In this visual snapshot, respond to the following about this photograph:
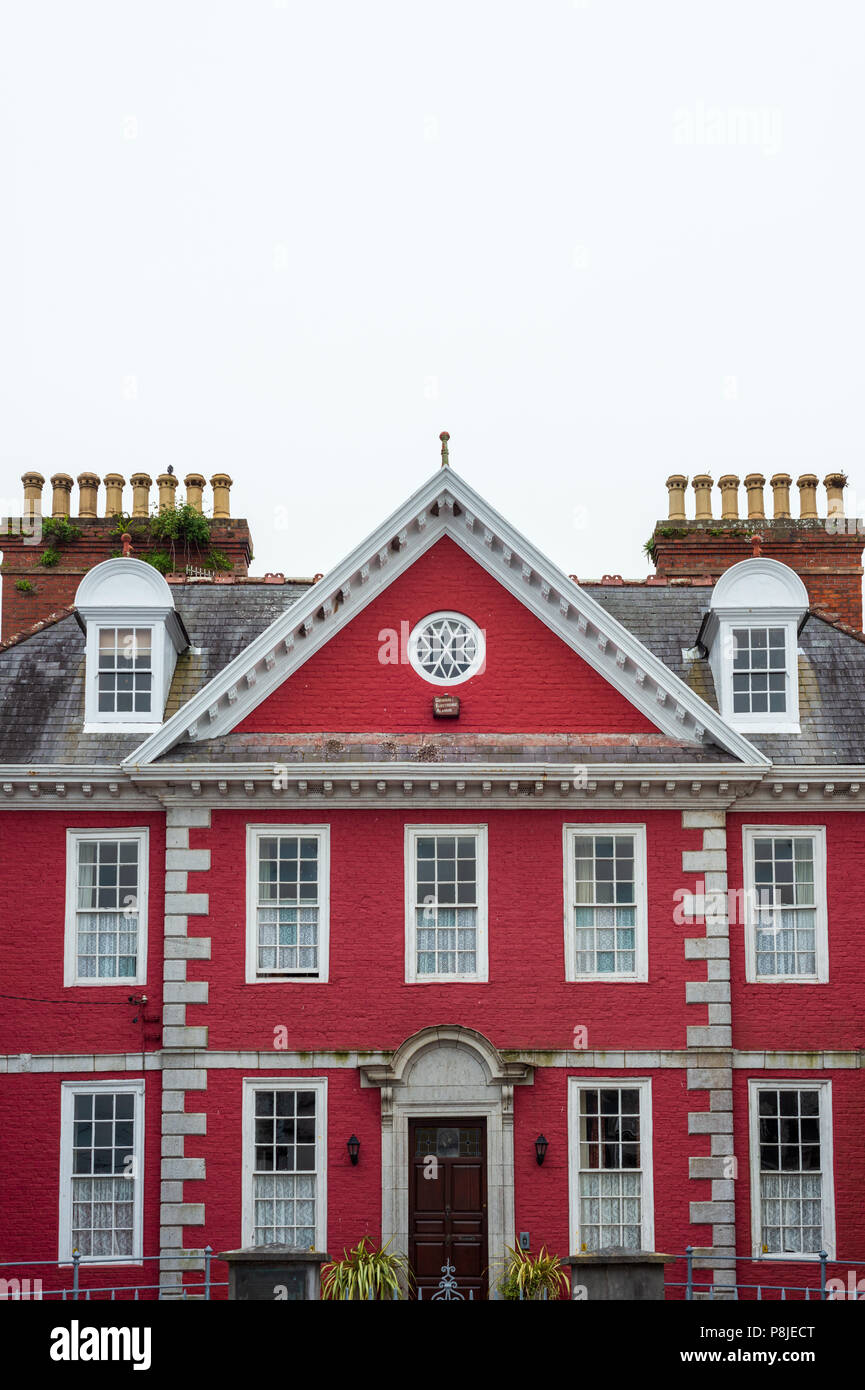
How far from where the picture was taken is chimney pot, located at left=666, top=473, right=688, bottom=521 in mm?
30797

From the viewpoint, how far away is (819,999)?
76.2 ft

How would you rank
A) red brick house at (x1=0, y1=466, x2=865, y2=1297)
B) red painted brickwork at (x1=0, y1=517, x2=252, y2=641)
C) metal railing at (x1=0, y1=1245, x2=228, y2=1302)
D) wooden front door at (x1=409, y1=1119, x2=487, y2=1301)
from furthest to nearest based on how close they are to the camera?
red painted brickwork at (x1=0, y1=517, x2=252, y2=641), red brick house at (x1=0, y1=466, x2=865, y2=1297), wooden front door at (x1=409, y1=1119, x2=487, y2=1301), metal railing at (x1=0, y1=1245, x2=228, y2=1302)

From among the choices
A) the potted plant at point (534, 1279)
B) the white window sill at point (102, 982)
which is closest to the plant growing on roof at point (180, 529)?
the white window sill at point (102, 982)

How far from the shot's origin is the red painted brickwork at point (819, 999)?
911 inches

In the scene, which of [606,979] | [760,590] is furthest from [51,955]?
[760,590]

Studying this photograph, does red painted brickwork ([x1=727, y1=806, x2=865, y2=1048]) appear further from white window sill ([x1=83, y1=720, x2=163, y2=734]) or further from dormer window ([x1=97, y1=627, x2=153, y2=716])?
dormer window ([x1=97, y1=627, x2=153, y2=716])

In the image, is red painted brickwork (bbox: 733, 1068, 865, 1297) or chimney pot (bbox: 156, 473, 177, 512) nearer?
red painted brickwork (bbox: 733, 1068, 865, 1297)

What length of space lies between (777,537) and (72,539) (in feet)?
42.3

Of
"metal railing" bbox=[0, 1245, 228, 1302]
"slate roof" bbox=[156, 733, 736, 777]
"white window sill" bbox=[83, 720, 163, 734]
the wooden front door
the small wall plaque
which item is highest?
the small wall plaque

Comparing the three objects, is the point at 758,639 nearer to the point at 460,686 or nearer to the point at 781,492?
the point at 460,686

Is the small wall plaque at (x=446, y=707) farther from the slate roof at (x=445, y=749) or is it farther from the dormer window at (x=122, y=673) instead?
the dormer window at (x=122, y=673)

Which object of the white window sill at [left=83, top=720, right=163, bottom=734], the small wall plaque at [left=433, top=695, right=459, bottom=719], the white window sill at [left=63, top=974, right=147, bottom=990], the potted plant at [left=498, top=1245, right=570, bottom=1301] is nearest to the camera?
the potted plant at [left=498, top=1245, right=570, bottom=1301]

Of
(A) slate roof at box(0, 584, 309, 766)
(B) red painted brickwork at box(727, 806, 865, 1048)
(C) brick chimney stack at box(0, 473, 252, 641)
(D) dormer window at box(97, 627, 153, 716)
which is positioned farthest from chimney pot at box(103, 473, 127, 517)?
(B) red painted brickwork at box(727, 806, 865, 1048)

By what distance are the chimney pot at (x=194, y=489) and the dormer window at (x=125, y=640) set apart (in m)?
6.47
